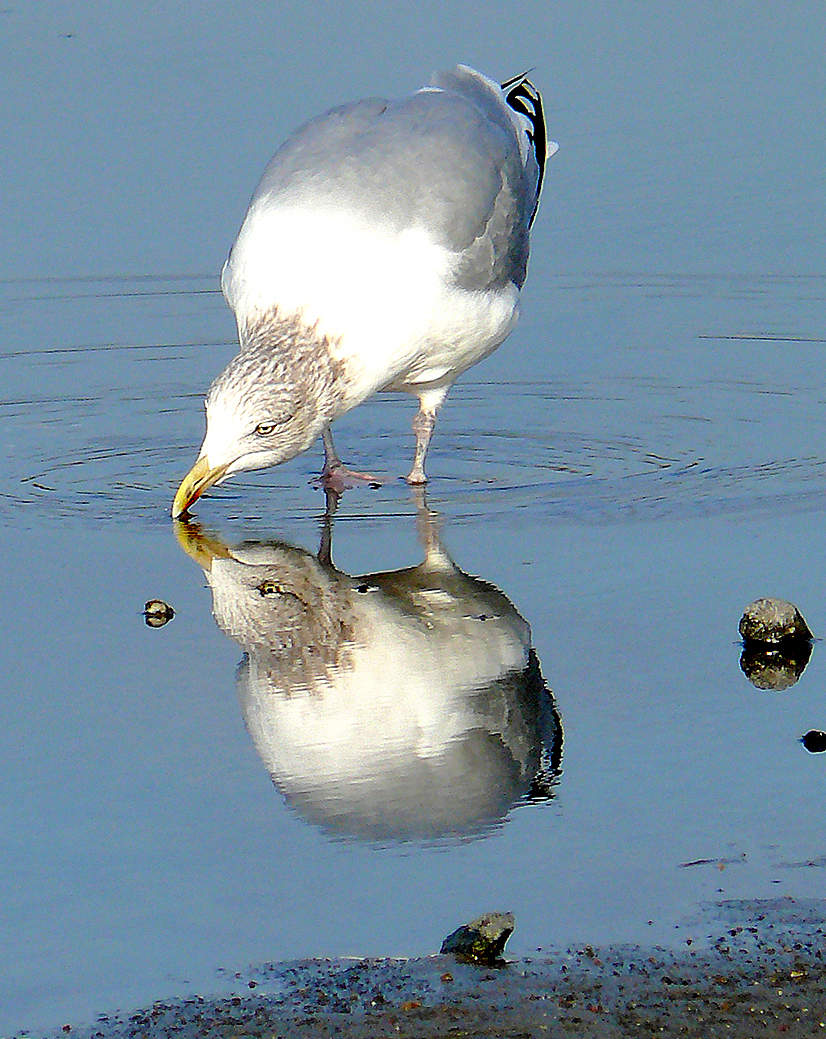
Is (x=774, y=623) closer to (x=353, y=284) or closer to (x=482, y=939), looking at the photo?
(x=482, y=939)

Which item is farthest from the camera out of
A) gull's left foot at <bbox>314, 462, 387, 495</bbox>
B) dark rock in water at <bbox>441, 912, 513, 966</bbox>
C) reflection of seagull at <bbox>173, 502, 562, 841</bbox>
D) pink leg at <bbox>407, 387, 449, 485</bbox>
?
pink leg at <bbox>407, 387, 449, 485</bbox>

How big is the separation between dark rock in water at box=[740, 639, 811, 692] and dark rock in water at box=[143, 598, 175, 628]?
1.53 metres

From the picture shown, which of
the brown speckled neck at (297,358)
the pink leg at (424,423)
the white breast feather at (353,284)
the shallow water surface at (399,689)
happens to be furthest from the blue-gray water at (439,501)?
the white breast feather at (353,284)

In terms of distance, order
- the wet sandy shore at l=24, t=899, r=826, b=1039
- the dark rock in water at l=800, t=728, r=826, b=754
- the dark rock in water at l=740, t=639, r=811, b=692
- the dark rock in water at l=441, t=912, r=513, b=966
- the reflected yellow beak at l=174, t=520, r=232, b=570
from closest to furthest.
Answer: the wet sandy shore at l=24, t=899, r=826, b=1039, the dark rock in water at l=441, t=912, r=513, b=966, the dark rock in water at l=800, t=728, r=826, b=754, the dark rock in water at l=740, t=639, r=811, b=692, the reflected yellow beak at l=174, t=520, r=232, b=570

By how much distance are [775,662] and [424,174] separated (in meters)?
2.32

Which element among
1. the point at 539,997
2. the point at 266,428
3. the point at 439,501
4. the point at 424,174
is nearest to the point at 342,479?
the point at 439,501

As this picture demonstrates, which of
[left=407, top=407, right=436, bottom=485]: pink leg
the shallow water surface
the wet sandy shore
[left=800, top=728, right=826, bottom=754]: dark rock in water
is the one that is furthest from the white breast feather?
the wet sandy shore

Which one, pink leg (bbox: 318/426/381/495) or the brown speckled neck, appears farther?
pink leg (bbox: 318/426/381/495)

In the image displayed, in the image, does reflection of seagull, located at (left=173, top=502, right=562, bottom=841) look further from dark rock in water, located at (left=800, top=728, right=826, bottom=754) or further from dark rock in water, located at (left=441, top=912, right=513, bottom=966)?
dark rock in water, located at (left=800, top=728, right=826, bottom=754)

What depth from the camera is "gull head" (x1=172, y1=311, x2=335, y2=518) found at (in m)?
6.20

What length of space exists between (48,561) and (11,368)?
95.6 inches

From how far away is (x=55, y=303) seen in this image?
8898 millimetres

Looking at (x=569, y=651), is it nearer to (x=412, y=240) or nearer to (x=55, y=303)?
(x=412, y=240)

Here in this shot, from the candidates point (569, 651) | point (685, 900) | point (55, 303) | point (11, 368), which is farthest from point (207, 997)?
point (55, 303)
